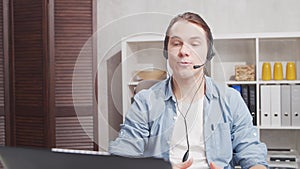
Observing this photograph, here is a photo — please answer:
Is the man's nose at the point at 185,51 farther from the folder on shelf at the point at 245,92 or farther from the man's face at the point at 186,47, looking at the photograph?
the folder on shelf at the point at 245,92

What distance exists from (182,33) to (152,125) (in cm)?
26

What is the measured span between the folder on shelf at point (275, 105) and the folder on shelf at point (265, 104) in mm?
24

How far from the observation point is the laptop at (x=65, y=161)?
1.73 feet

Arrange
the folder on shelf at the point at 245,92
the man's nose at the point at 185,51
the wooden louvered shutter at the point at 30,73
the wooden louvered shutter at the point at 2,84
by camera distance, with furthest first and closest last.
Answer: the wooden louvered shutter at the point at 2,84 < the wooden louvered shutter at the point at 30,73 < the folder on shelf at the point at 245,92 < the man's nose at the point at 185,51

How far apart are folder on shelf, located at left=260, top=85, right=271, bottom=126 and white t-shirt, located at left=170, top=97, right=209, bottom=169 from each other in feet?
5.32

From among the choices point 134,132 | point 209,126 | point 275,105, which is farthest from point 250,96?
point 134,132

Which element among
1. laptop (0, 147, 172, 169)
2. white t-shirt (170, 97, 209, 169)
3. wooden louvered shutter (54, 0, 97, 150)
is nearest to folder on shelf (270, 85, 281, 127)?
wooden louvered shutter (54, 0, 97, 150)

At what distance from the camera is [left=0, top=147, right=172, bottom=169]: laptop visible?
526 mm

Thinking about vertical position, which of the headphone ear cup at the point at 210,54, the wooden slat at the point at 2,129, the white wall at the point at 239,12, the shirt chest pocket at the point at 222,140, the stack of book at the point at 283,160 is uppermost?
the white wall at the point at 239,12

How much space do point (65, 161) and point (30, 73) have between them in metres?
2.58

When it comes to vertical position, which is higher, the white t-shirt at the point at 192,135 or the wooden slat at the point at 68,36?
the wooden slat at the point at 68,36

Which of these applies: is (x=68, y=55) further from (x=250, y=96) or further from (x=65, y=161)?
(x=65, y=161)

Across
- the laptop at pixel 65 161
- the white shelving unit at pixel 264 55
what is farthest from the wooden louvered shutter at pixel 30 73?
the laptop at pixel 65 161

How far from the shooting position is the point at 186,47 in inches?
42.4
